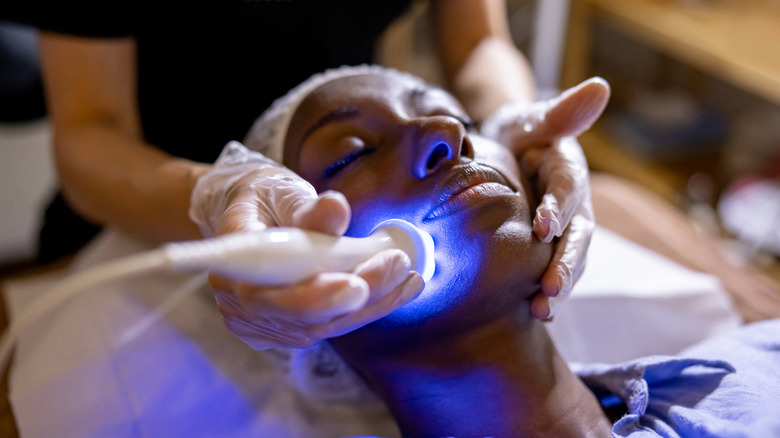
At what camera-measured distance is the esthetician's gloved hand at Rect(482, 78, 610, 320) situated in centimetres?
82

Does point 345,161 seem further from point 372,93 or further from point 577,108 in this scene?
point 577,108

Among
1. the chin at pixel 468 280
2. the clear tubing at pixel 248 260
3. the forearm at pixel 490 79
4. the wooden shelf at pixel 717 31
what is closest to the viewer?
the clear tubing at pixel 248 260

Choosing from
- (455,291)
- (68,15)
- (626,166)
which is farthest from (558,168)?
(626,166)

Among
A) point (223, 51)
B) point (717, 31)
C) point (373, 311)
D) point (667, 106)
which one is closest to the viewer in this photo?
point (373, 311)

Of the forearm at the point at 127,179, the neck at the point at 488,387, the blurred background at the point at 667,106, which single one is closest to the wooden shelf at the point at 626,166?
the blurred background at the point at 667,106

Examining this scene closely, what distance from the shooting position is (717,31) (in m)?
2.02

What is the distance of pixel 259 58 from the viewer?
1.19m

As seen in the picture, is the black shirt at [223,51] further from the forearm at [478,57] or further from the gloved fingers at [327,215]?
the gloved fingers at [327,215]

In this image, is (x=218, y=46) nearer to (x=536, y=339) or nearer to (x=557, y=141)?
(x=557, y=141)

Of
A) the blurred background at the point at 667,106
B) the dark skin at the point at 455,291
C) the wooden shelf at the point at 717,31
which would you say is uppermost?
the dark skin at the point at 455,291

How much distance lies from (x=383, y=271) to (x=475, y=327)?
0.66ft

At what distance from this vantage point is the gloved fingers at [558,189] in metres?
0.82

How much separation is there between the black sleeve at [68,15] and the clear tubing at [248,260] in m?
0.56

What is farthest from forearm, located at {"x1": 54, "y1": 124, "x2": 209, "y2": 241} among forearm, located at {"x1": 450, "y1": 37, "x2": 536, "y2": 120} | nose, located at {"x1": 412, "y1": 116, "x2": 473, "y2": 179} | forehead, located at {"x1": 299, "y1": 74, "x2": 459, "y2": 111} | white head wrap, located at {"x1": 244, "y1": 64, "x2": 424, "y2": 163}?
forearm, located at {"x1": 450, "y1": 37, "x2": 536, "y2": 120}
